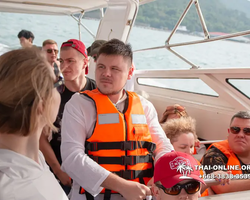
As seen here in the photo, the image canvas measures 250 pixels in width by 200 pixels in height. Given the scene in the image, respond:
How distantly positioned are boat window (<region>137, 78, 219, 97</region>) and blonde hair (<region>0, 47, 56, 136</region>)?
2499 millimetres

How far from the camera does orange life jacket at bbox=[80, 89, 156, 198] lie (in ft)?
4.45

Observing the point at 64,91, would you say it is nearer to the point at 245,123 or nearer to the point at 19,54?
the point at 19,54

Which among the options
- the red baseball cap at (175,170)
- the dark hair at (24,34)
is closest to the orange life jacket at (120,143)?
the red baseball cap at (175,170)

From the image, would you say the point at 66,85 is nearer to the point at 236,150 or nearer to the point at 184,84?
the point at 236,150

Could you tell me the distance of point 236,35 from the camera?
2436 mm

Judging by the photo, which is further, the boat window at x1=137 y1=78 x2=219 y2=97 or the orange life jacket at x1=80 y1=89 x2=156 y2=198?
the boat window at x1=137 y1=78 x2=219 y2=97

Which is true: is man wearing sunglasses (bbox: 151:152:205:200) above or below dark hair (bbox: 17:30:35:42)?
below

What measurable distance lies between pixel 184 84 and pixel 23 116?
290cm

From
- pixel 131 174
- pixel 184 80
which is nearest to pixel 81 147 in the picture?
pixel 131 174

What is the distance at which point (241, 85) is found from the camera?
105 inches

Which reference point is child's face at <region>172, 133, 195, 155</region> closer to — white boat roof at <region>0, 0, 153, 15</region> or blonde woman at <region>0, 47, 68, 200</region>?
blonde woman at <region>0, 47, 68, 200</region>

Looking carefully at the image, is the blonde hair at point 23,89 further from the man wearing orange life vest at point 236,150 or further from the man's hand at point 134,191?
the man wearing orange life vest at point 236,150

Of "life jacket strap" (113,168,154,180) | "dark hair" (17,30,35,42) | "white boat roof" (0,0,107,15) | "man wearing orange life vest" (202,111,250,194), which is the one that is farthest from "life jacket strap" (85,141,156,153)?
"dark hair" (17,30,35,42)

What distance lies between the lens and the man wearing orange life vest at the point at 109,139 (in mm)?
1248
